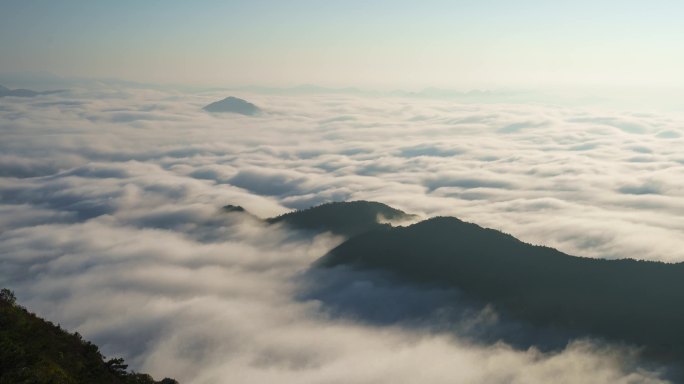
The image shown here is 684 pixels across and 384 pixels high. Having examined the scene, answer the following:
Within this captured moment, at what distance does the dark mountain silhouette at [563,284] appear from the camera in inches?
5728

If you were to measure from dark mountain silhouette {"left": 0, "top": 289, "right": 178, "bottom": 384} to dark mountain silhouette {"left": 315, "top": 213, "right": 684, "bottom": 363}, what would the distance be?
5491 inches

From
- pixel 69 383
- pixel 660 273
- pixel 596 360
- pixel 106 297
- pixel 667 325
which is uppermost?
pixel 69 383

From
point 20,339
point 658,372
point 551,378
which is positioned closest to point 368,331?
point 551,378

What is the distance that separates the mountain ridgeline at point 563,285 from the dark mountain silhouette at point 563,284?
0.84ft

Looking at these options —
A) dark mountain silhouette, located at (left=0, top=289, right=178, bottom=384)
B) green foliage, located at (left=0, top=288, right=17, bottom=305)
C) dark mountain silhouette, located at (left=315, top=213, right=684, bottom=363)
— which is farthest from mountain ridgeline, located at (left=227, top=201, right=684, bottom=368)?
green foliage, located at (left=0, top=288, right=17, bottom=305)

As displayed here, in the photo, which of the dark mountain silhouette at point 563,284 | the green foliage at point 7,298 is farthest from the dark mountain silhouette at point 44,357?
the dark mountain silhouette at point 563,284

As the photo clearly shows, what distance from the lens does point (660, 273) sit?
158625mm

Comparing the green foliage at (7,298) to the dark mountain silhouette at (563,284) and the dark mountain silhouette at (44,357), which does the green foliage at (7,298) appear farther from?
the dark mountain silhouette at (563,284)

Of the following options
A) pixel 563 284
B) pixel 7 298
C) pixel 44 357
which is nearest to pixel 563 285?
pixel 563 284

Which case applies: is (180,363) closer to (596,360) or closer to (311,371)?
(311,371)

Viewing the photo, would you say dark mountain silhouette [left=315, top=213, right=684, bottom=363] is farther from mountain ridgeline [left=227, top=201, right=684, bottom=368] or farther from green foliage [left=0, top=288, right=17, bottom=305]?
green foliage [left=0, top=288, right=17, bottom=305]

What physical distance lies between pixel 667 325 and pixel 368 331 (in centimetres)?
9868

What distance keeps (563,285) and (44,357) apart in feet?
536

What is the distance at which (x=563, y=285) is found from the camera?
543 ft
